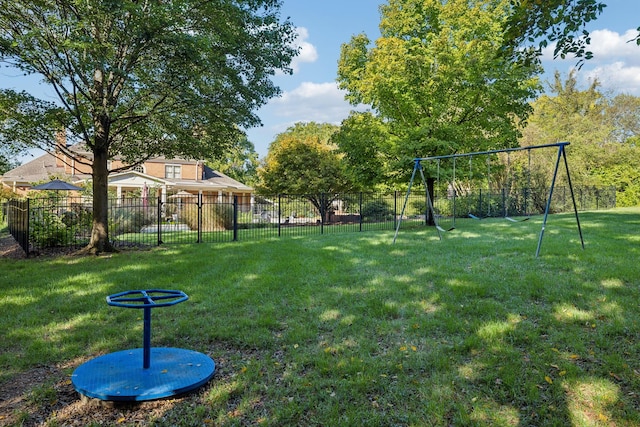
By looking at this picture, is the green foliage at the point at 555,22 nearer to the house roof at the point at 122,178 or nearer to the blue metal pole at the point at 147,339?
the blue metal pole at the point at 147,339

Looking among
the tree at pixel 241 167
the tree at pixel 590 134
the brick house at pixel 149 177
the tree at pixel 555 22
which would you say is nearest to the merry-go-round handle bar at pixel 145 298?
the tree at pixel 555 22

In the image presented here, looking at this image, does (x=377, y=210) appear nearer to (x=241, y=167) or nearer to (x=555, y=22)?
(x=555, y=22)

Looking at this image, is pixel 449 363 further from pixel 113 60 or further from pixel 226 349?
pixel 113 60

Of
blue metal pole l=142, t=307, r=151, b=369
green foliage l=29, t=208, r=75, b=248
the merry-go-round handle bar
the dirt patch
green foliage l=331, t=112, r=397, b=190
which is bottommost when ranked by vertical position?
the dirt patch

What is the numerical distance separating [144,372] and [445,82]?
12995 millimetres

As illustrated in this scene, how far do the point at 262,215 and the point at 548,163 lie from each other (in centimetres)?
1963

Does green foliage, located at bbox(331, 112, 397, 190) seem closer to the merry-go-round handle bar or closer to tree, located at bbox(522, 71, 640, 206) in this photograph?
the merry-go-round handle bar

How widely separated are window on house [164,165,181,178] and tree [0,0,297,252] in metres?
23.4

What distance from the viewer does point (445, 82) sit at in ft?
44.1

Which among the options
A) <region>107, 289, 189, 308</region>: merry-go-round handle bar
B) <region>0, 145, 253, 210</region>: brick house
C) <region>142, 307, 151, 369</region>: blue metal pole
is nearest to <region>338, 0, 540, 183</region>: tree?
<region>107, 289, 189, 308</region>: merry-go-round handle bar

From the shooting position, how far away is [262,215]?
1991cm

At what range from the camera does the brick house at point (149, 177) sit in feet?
92.4

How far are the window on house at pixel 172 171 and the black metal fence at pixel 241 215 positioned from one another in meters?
9.97

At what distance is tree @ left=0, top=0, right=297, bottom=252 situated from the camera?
752 centimetres
